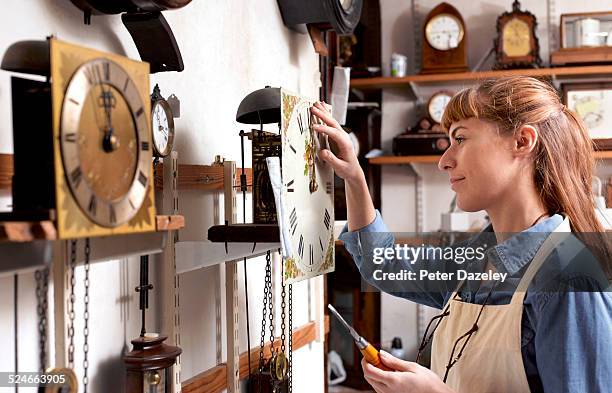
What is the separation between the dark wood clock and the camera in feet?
12.5

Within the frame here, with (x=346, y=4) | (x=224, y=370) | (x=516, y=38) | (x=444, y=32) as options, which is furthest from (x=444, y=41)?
(x=224, y=370)

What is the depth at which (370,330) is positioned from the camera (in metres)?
4.16

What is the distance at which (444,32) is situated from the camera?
3852 millimetres

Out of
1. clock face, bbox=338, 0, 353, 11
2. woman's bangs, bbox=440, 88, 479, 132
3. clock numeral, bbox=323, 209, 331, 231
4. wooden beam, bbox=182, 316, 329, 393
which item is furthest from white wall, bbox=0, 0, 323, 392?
woman's bangs, bbox=440, 88, 479, 132

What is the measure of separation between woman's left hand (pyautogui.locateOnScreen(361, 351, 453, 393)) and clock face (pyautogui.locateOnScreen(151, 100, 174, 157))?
0.56m

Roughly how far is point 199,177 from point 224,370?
0.46 meters

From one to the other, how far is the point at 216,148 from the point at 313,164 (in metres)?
0.31

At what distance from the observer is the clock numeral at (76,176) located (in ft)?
2.79

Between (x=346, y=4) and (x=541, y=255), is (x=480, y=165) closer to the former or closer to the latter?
(x=541, y=255)

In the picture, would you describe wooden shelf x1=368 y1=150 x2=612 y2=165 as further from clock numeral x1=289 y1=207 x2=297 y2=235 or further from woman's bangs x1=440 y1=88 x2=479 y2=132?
clock numeral x1=289 y1=207 x2=297 y2=235

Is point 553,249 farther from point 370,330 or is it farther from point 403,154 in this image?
point 370,330

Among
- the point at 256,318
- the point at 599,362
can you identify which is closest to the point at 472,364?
the point at 599,362

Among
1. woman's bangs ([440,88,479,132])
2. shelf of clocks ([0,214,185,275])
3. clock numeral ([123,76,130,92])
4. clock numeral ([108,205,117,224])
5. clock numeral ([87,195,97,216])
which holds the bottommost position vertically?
shelf of clocks ([0,214,185,275])

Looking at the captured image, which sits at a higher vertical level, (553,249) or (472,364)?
(553,249)
